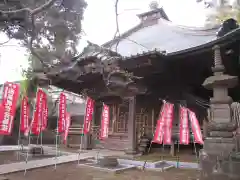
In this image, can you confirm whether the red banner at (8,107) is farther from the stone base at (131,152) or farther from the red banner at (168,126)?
the stone base at (131,152)

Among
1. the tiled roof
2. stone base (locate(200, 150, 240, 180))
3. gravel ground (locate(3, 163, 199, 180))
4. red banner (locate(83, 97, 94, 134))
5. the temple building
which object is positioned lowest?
gravel ground (locate(3, 163, 199, 180))

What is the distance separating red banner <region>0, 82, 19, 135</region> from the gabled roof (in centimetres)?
430

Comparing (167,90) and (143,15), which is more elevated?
(143,15)

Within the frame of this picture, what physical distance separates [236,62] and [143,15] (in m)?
9.00

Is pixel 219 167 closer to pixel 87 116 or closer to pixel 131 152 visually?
pixel 87 116

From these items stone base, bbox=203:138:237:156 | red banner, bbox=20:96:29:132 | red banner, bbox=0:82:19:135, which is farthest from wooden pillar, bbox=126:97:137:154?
red banner, bbox=0:82:19:135

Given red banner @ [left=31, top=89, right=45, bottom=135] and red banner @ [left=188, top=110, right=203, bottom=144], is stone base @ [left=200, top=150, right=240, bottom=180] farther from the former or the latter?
red banner @ [left=31, top=89, right=45, bottom=135]

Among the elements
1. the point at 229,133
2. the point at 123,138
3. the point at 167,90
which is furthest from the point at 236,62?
the point at 123,138

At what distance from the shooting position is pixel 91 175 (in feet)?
23.0

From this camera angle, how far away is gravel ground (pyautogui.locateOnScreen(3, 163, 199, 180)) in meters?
6.62

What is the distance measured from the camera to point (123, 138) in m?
12.5

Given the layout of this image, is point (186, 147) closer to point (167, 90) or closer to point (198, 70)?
point (167, 90)

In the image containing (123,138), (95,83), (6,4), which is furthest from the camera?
(95,83)

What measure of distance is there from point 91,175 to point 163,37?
29.9 ft
